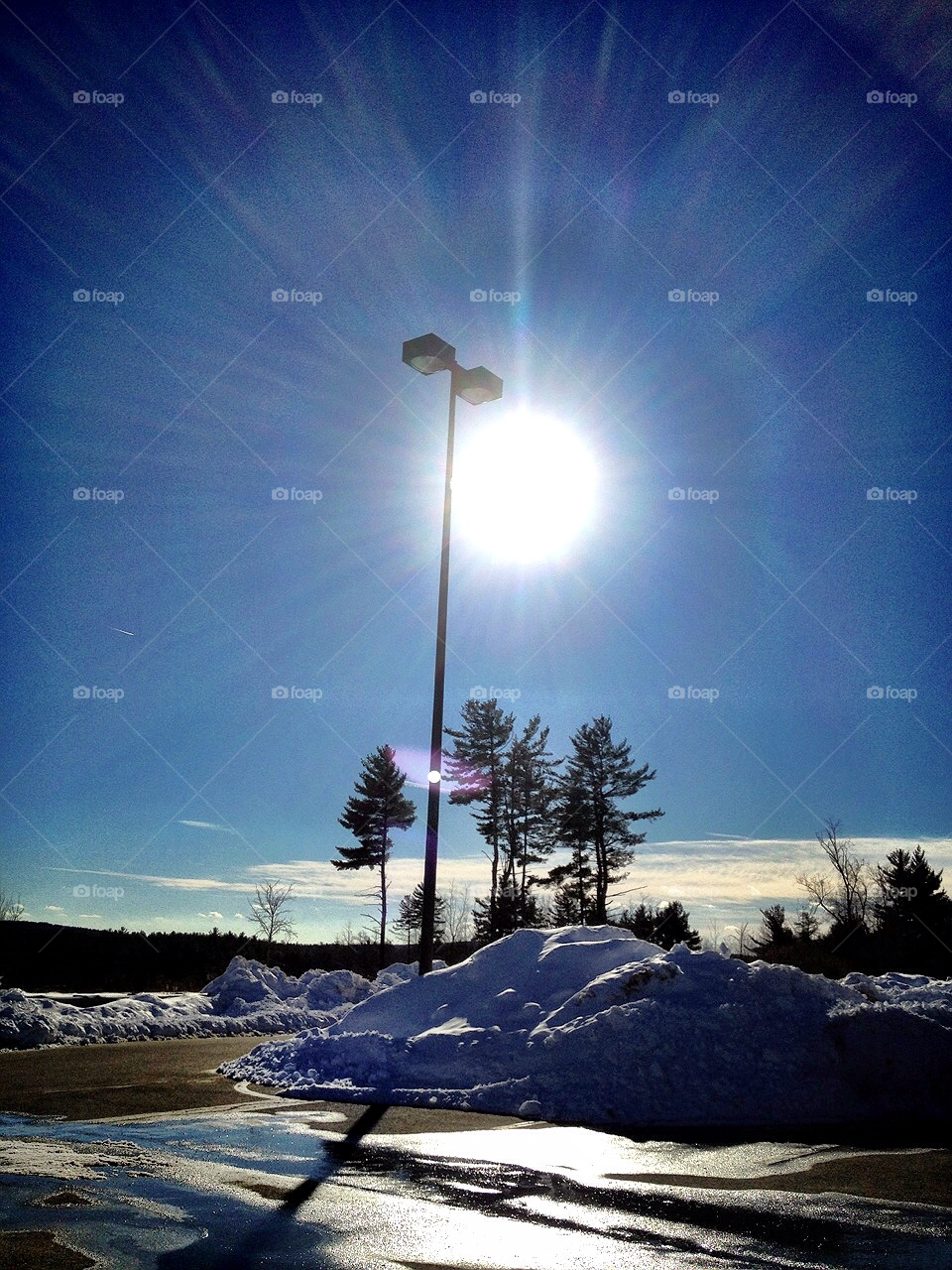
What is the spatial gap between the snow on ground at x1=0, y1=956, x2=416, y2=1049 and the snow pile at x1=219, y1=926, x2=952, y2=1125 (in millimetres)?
7330

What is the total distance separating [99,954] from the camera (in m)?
32.3

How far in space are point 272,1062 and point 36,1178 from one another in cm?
615

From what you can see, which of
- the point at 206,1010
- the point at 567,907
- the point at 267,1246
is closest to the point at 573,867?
the point at 567,907

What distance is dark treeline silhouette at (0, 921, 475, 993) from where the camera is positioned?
1169 inches

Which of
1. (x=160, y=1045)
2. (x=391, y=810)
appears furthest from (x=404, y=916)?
(x=160, y=1045)

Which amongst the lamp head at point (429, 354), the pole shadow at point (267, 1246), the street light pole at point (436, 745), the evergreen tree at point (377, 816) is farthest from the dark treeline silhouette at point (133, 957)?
the pole shadow at point (267, 1246)

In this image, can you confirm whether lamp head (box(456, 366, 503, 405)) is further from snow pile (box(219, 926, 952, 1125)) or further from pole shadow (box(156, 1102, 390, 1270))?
pole shadow (box(156, 1102, 390, 1270))

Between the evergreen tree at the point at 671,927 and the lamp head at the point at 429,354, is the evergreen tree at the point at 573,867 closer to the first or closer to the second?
the evergreen tree at the point at 671,927

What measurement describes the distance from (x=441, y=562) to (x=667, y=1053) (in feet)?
24.6

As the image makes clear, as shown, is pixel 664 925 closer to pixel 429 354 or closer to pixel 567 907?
pixel 567 907

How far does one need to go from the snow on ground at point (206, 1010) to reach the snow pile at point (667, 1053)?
733 centimetres

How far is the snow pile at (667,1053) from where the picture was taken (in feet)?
26.5

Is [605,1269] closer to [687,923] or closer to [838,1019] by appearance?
[838,1019]

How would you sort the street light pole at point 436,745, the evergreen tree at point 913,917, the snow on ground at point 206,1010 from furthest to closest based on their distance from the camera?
the evergreen tree at point 913,917
the snow on ground at point 206,1010
the street light pole at point 436,745
